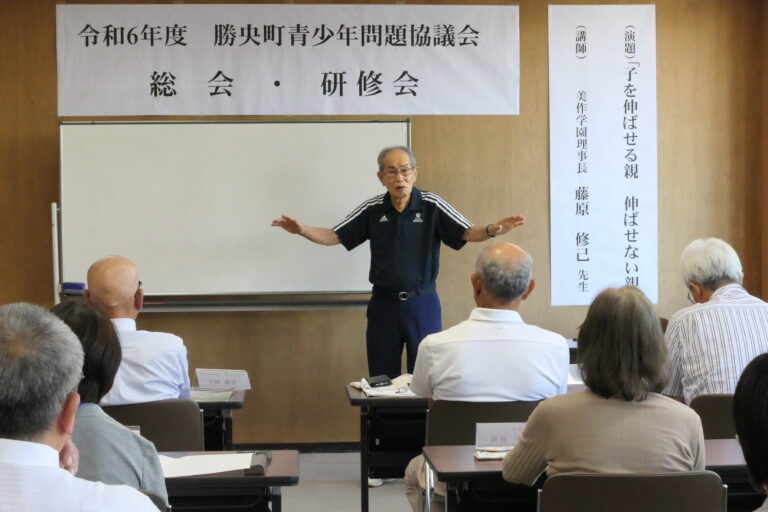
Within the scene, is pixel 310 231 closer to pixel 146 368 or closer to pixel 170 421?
pixel 146 368

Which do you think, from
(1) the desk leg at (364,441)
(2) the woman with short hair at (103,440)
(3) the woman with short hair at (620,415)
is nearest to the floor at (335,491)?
(1) the desk leg at (364,441)

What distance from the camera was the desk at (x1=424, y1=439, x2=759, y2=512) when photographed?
2117 mm

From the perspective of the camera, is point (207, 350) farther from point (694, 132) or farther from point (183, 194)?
point (694, 132)

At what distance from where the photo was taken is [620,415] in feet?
6.53

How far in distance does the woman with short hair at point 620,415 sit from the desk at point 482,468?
130 mm

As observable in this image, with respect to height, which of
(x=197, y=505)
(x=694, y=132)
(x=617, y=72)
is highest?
(x=617, y=72)

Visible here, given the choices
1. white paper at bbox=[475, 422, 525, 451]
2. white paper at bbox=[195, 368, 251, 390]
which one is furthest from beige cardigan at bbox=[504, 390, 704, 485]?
white paper at bbox=[195, 368, 251, 390]

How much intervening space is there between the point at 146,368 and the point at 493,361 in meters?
1.13

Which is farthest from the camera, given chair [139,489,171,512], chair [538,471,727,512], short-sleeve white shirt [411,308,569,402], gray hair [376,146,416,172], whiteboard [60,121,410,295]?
whiteboard [60,121,410,295]

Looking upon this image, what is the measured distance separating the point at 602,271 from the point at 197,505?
372cm

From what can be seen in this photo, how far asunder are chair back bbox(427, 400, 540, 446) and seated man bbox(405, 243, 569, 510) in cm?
9

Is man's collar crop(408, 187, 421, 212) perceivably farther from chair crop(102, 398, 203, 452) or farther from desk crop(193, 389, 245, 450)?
chair crop(102, 398, 203, 452)

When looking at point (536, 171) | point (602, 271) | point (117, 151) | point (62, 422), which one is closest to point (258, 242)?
point (117, 151)

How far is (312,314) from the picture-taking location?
535 centimetres
